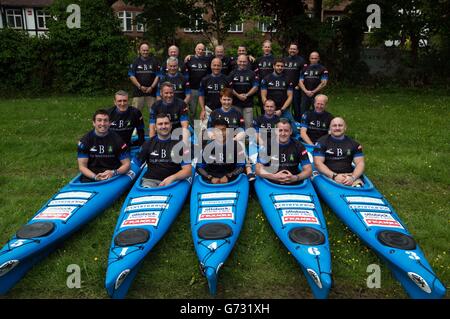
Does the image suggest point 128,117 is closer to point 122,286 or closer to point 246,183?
point 246,183

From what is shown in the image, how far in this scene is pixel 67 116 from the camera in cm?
1086

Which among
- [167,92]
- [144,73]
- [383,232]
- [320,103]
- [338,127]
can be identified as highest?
[144,73]

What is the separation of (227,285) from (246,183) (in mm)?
1761

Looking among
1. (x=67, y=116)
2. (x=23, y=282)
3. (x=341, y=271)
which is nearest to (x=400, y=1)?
(x=67, y=116)

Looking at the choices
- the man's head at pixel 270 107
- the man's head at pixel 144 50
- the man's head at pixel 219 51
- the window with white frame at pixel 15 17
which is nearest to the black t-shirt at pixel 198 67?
the man's head at pixel 219 51

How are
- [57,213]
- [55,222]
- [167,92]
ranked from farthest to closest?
1. [167,92]
2. [57,213]
3. [55,222]

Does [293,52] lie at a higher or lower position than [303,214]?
higher

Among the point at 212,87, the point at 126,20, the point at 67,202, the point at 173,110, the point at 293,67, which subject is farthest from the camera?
the point at 126,20

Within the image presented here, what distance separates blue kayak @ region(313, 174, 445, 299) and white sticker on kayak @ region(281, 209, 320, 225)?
505mm

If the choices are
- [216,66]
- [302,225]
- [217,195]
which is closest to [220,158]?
[217,195]

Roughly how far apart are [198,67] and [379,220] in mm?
5099

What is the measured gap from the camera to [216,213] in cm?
466

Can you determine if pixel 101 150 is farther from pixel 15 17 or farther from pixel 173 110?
pixel 15 17
